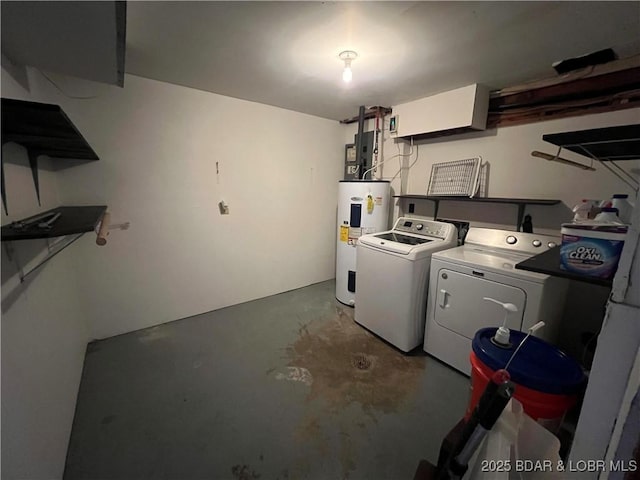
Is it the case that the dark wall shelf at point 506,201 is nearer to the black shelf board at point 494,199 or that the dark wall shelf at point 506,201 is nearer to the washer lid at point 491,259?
the black shelf board at point 494,199

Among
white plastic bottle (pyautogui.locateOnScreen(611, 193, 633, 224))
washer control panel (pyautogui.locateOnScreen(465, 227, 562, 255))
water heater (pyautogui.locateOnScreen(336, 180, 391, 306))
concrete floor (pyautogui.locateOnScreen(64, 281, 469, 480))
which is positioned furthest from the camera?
water heater (pyautogui.locateOnScreen(336, 180, 391, 306))

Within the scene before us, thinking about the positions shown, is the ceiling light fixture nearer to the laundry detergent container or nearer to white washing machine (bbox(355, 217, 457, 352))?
white washing machine (bbox(355, 217, 457, 352))

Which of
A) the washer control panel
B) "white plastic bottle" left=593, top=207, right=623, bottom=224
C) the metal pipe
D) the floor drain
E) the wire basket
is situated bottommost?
the floor drain

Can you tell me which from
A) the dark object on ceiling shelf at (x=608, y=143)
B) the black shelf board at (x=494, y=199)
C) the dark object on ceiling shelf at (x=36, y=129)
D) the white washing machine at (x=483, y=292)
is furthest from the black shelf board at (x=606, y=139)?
the dark object on ceiling shelf at (x=36, y=129)

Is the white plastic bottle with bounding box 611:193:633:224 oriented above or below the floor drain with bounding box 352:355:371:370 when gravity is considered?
above

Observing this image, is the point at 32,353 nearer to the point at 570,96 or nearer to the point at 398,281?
the point at 398,281

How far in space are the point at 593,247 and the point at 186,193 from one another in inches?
109

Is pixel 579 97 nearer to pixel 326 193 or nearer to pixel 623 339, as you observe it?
pixel 623 339

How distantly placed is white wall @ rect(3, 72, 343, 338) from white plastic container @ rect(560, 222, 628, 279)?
259cm

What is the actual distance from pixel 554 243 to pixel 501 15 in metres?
1.44

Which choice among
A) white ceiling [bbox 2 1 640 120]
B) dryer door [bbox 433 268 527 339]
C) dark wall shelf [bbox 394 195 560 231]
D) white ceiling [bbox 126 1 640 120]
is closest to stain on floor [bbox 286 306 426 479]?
dryer door [bbox 433 268 527 339]

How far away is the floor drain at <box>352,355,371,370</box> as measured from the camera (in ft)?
6.57

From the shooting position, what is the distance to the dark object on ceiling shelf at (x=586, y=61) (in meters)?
1.60

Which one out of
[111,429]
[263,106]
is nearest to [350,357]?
[111,429]
